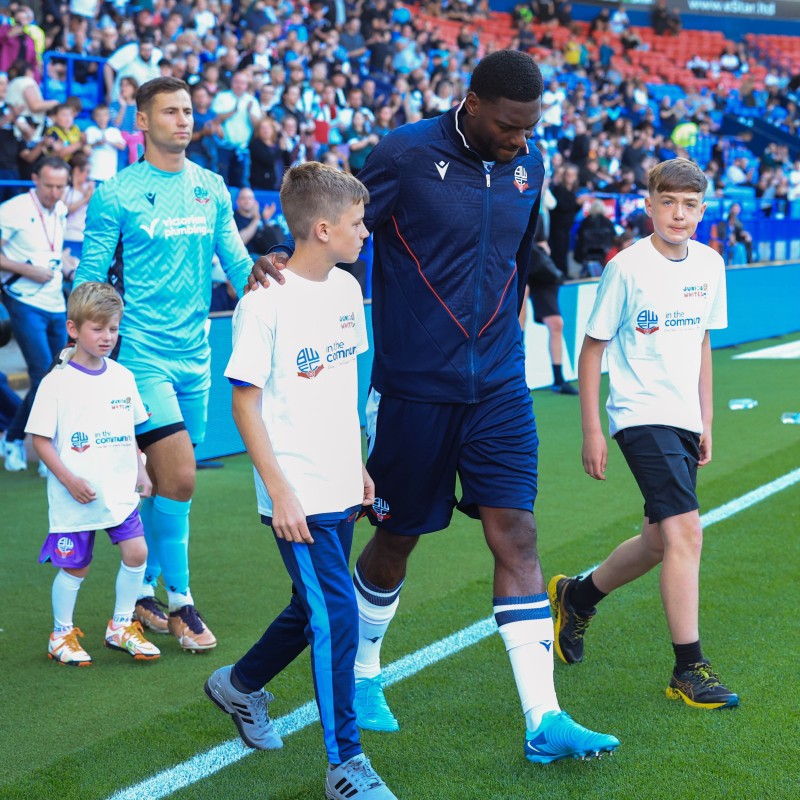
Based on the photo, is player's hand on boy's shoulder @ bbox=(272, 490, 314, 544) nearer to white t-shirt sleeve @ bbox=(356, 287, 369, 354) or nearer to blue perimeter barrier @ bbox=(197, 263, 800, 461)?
white t-shirt sleeve @ bbox=(356, 287, 369, 354)

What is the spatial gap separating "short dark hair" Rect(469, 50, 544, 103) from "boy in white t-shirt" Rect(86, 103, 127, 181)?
9.00 meters

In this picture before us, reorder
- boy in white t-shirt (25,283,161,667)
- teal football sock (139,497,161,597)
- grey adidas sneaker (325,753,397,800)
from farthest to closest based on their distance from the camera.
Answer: teal football sock (139,497,161,597)
boy in white t-shirt (25,283,161,667)
grey adidas sneaker (325,753,397,800)

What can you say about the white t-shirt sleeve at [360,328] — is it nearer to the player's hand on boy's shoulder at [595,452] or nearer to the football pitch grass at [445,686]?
the player's hand on boy's shoulder at [595,452]

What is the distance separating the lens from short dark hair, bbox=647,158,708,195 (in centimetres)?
393

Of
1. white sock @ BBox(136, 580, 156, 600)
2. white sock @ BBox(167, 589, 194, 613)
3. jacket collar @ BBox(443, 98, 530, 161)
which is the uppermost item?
jacket collar @ BBox(443, 98, 530, 161)

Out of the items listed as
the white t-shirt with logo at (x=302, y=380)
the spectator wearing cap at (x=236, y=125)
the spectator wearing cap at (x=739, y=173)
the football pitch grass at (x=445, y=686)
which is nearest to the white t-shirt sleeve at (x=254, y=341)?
the white t-shirt with logo at (x=302, y=380)

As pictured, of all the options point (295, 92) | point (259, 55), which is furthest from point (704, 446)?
point (259, 55)

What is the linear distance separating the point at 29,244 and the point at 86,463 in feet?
14.0

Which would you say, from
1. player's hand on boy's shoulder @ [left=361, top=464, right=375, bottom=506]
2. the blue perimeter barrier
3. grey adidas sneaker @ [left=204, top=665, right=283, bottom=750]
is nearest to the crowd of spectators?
the blue perimeter barrier

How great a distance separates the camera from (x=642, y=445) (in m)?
3.96

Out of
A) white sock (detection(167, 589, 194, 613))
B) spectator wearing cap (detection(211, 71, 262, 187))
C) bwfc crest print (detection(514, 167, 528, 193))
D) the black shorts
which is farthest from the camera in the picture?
spectator wearing cap (detection(211, 71, 262, 187))

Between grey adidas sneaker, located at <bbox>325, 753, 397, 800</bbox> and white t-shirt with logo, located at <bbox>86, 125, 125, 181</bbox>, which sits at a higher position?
white t-shirt with logo, located at <bbox>86, 125, 125, 181</bbox>

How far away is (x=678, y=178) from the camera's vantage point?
12.9 ft

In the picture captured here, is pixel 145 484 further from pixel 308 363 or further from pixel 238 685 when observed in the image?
pixel 308 363
